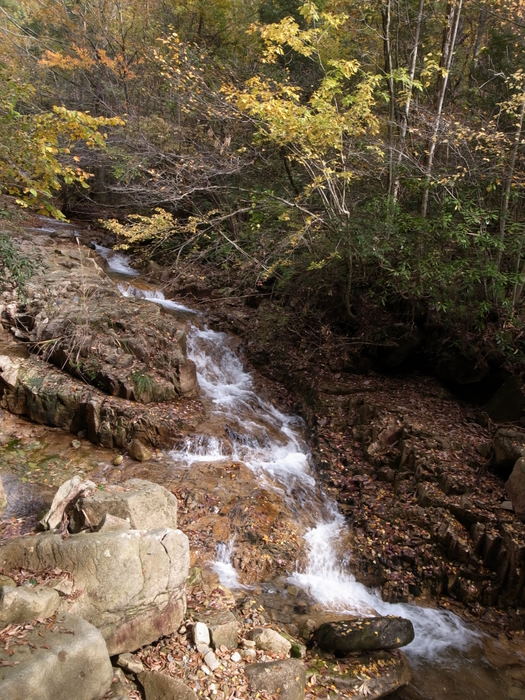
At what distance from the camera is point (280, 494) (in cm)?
783

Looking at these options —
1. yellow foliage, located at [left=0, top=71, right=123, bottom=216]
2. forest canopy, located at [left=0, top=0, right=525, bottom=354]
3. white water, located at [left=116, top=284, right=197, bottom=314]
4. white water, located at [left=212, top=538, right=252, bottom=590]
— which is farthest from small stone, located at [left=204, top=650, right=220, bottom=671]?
white water, located at [left=116, top=284, right=197, bottom=314]

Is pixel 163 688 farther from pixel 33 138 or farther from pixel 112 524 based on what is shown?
pixel 33 138

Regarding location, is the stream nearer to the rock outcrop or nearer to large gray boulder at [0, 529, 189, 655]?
the rock outcrop

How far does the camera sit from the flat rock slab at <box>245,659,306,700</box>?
14.9 ft

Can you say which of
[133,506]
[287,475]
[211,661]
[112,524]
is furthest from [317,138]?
[211,661]

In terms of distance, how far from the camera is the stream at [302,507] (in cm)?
560

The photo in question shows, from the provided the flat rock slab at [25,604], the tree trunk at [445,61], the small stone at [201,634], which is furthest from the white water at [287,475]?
the tree trunk at [445,61]

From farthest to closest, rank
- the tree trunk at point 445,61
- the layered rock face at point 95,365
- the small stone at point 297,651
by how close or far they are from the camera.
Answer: the tree trunk at point 445,61 < the layered rock face at point 95,365 < the small stone at point 297,651

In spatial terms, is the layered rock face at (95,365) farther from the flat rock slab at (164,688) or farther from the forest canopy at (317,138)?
the flat rock slab at (164,688)

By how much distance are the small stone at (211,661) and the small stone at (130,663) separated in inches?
26.0

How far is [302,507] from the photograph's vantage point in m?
7.77

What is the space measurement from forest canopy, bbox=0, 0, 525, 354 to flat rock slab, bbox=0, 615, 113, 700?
5.50 m

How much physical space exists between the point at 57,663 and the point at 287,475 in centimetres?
526

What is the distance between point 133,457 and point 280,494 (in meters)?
2.68
